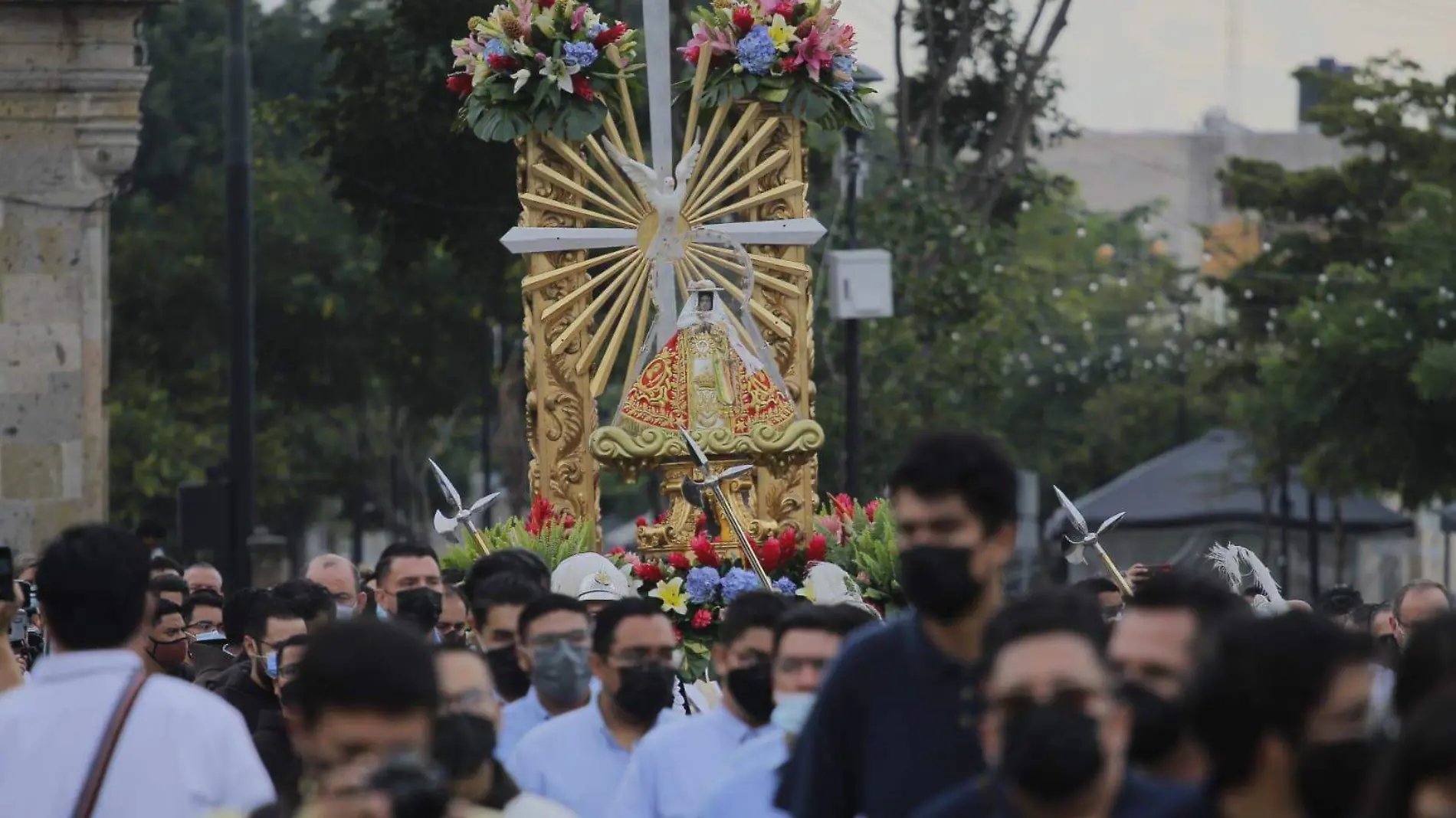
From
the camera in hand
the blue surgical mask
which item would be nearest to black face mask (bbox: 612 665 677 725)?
the blue surgical mask

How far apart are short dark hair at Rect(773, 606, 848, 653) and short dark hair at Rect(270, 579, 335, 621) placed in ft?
9.74

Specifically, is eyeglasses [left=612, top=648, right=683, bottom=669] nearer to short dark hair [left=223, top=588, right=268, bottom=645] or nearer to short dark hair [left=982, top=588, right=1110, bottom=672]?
short dark hair [left=982, top=588, right=1110, bottom=672]

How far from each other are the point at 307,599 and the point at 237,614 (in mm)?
1359

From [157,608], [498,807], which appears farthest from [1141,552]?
[498,807]

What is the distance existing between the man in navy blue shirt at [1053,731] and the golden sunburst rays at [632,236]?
9.47 metres

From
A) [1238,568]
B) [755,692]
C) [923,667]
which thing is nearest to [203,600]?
[1238,568]

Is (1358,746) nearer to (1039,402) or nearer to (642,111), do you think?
(642,111)

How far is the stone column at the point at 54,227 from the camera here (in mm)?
19688

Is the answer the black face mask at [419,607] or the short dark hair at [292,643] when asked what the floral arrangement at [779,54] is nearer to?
the black face mask at [419,607]

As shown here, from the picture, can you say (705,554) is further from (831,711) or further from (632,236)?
(831,711)

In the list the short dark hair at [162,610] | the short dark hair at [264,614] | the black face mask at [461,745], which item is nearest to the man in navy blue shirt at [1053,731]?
the black face mask at [461,745]

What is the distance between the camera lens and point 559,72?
1454 cm

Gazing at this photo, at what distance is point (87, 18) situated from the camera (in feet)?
64.4

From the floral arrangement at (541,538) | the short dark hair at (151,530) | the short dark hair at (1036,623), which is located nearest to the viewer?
the short dark hair at (1036,623)
